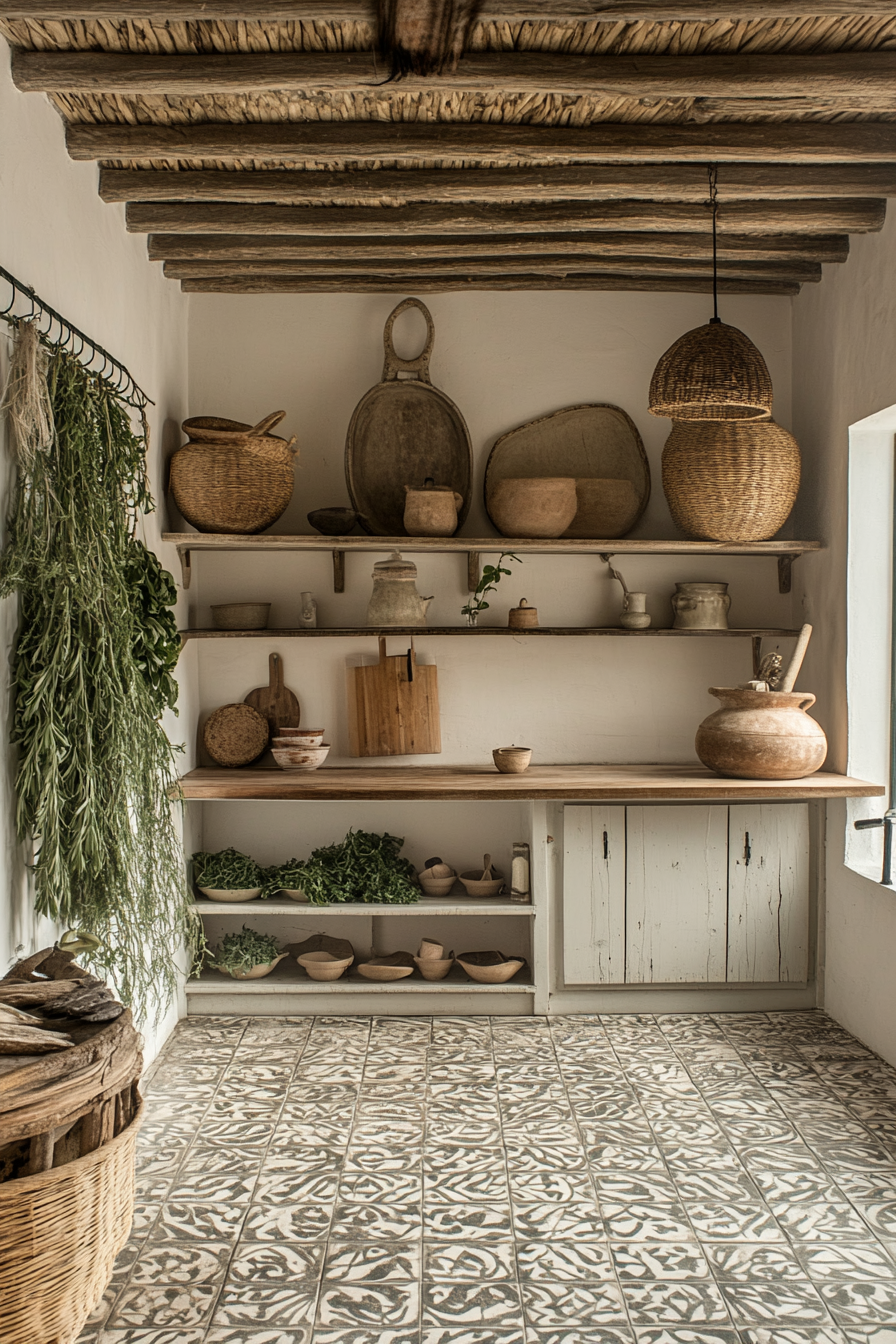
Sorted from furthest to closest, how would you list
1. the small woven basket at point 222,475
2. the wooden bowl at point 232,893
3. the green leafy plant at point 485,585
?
the green leafy plant at point 485,585
the wooden bowl at point 232,893
the small woven basket at point 222,475

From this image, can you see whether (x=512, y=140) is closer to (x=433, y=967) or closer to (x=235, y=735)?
(x=235, y=735)

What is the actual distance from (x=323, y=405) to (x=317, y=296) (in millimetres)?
455

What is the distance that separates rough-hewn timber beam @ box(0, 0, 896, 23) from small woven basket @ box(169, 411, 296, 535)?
5.13 feet

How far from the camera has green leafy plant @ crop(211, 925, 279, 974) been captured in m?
3.75

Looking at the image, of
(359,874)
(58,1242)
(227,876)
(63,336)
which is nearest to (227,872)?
(227,876)

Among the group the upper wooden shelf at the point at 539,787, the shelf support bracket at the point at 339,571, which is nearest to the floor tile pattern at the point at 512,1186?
the upper wooden shelf at the point at 539,787

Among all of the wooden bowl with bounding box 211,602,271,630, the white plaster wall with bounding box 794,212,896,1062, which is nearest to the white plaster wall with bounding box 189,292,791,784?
the wooden bowl with bounding box 211,602,271,630

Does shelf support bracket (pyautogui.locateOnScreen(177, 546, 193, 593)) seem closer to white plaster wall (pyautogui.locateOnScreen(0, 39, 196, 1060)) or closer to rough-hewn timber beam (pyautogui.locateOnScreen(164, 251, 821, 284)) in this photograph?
white plaster wall (pyautogui.locateOnScreen(0, 39, 196, 1060))

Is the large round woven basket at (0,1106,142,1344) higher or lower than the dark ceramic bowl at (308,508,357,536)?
lower

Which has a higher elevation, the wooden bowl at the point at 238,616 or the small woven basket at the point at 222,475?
the small woven basket at the point at 222,475

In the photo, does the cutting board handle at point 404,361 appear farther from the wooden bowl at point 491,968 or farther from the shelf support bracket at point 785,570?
the wooden bowl at point 491,968

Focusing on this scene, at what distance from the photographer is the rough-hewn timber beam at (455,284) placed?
3990 millimetres

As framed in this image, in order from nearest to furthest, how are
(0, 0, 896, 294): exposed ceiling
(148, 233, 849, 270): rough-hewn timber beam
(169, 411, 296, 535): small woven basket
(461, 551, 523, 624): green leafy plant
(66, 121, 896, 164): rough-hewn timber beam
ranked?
1. (0, 0, 896, 294): exposed ceiling
2. (66, 121, 896, 164): rough-hewn timber beam
3. (148, 233, 849, 270): rough-hewn timber beam
4. (169, 411, 296, 535): small woven basket
5. (461, 551, 523, 624): green leafy plant

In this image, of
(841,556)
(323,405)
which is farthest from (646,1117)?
(323,405)
